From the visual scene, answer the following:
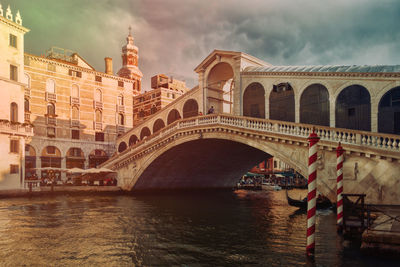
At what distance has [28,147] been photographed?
31.5 meters

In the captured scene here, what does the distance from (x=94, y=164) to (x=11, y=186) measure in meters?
13.9

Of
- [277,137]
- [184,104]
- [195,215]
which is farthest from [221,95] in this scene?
[195,215]

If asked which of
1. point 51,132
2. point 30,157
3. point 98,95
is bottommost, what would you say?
point 30,157

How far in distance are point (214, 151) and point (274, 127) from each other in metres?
8.42

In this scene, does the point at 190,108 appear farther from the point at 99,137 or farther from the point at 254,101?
the point at 99,137

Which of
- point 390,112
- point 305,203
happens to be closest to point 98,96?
point 305,203

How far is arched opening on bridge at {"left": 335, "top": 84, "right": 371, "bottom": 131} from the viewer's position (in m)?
15.5

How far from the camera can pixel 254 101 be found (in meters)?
20.8

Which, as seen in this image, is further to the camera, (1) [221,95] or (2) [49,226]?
(1) [221,95]

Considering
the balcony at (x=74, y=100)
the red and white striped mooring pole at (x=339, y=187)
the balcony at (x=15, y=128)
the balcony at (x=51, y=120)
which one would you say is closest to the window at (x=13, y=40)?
the balcony at (x=15, y=128)

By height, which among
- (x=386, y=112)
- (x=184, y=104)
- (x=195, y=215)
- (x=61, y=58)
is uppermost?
(x=61, y=58)

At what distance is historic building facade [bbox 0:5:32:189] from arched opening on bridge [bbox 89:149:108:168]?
12.4 meters

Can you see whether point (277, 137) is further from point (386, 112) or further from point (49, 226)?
point (49, 226)

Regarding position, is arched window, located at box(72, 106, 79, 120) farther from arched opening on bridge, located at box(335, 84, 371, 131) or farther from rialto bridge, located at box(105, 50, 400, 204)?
arched opening on bridge, located at box(335, 84, 371, 131)
